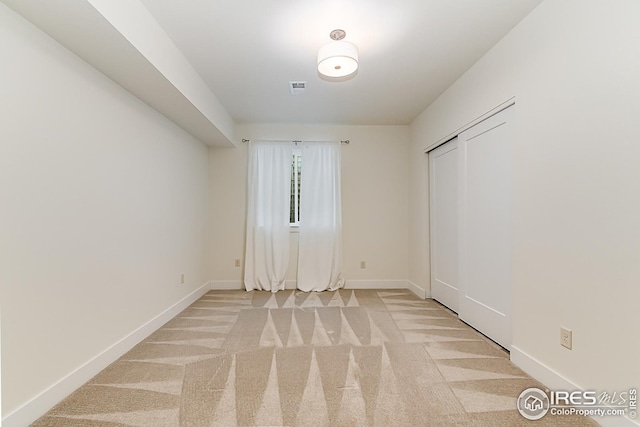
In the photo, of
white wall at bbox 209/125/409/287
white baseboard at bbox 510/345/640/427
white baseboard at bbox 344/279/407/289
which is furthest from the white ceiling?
white baseboard at bbox 344/279/407/289

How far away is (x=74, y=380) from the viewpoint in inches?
69.8

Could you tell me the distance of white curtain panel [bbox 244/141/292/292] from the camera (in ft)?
14.0

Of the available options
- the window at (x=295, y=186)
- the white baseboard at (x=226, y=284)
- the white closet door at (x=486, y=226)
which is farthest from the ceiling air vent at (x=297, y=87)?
the white baseboard at (x=226, y=284)

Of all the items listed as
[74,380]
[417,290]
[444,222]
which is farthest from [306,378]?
[417,290]

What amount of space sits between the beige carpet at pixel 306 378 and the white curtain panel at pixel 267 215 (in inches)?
46.1

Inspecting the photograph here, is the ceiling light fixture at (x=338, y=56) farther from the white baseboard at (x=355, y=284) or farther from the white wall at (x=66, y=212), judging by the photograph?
the white baseboard at (x=355, y=284)

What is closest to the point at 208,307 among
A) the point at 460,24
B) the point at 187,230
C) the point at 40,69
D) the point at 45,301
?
the point at 187,230

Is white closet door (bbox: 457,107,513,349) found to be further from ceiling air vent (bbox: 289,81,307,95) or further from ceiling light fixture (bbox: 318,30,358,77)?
ceiling air vent (bbox: 289,81,307,95)

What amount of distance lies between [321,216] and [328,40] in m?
2.50

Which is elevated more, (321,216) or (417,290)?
(321,216)

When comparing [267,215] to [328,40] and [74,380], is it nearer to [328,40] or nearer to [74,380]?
[328,40]

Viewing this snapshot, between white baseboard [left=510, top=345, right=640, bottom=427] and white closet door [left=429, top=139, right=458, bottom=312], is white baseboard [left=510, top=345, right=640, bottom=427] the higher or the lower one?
the lower one

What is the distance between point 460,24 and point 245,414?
9.52ft

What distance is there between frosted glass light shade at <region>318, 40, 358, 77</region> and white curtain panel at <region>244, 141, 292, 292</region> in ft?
7.07
